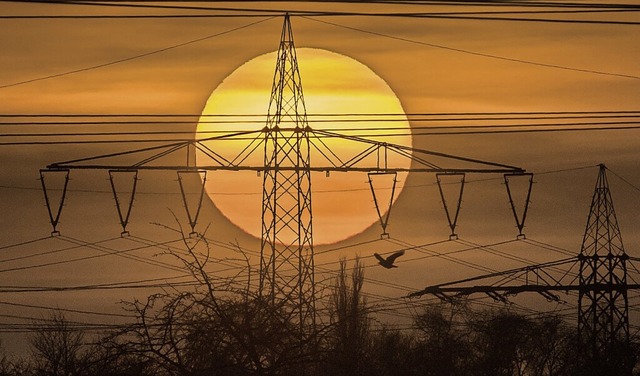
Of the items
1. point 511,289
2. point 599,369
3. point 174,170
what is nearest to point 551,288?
point 511,289

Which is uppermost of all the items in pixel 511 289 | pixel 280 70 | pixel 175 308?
pixel 280 70

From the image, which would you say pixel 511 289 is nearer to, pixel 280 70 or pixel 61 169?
pixel 280 70

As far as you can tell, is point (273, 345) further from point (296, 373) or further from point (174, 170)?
point (174, 170)

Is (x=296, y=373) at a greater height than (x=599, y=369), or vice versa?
(x=296, y=373)

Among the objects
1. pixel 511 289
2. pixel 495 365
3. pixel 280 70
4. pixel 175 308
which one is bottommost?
pixel 495 365

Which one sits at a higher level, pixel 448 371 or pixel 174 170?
pixel 174 170

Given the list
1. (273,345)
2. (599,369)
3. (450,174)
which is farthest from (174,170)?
(599,369)

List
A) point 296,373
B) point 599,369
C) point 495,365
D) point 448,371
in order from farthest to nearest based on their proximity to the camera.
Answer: point 495,365, point 448,371, point 599,369, point 296,373

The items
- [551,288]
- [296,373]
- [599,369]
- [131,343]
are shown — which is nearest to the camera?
[131,343]

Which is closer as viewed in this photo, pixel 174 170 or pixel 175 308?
pixel 175 308
